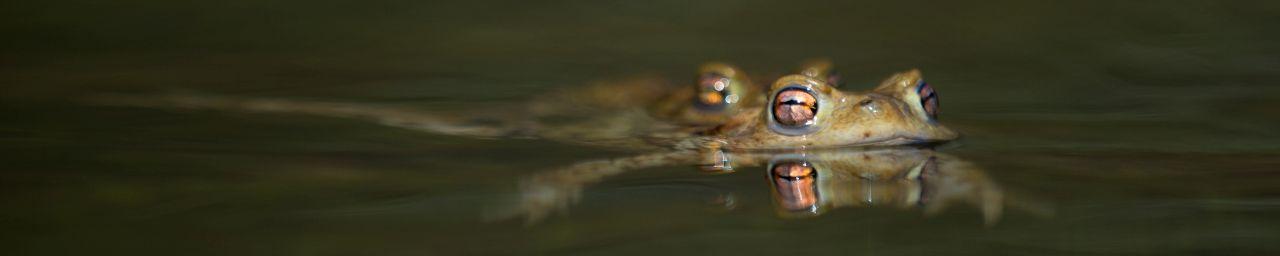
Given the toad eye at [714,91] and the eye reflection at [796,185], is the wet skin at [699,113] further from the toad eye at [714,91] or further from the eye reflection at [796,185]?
the eye reflection at [796,185]

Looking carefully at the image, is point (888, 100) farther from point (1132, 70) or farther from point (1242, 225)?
point (1132, 70)

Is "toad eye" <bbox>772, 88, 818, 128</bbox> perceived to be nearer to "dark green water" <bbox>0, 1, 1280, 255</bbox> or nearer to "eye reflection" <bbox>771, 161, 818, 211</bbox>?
"eye reflection" <bbox>771, 161, 818, 211</bbox>

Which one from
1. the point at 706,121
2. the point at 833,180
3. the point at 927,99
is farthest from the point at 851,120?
the point at 706,121


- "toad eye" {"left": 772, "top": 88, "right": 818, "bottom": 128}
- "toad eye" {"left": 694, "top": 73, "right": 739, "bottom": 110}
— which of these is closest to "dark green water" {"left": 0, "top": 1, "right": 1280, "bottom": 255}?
"toad eye" {"left": 772, "top": 88, "right": 818, "bottom": 128}

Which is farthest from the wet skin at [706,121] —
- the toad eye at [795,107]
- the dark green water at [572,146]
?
the dark green water at [572,146]

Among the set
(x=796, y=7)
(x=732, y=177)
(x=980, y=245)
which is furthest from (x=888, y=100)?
(x=796, y=7)

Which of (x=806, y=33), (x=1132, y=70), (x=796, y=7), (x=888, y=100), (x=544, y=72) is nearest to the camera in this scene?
(x=888, y=100)
